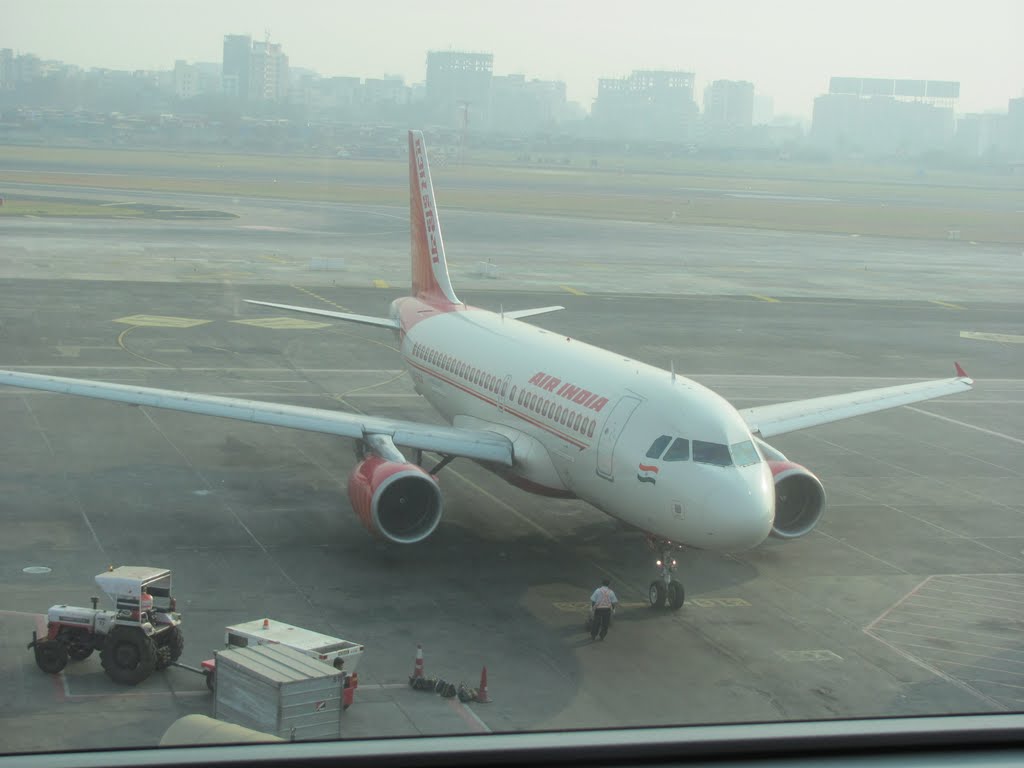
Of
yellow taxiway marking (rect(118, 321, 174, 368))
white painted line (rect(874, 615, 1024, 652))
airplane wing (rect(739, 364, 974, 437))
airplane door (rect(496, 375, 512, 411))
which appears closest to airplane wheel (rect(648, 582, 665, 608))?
white painted line (rect(874, 615, 1024, 652))

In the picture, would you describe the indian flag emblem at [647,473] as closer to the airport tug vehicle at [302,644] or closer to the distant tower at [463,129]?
the airport tug vehicle at [302,644]

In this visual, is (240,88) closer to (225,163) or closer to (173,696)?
(225,163)

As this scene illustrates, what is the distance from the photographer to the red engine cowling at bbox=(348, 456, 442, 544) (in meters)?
24.4

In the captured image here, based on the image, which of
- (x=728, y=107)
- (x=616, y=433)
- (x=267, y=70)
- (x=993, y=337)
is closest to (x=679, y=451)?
(x=616, y=433)

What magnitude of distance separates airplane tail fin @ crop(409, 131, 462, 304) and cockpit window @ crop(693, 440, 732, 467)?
15.8 metres

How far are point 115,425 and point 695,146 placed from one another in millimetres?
132351


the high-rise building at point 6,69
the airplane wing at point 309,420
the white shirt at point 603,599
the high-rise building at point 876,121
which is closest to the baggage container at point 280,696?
Answer: the white shirt at point 603,599

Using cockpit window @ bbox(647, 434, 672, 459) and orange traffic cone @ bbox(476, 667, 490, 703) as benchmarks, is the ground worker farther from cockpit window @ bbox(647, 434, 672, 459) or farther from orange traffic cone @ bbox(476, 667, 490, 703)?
orange traffic cone @ bbox(476, 667, 490, 703)

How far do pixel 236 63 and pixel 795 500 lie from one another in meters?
61.1

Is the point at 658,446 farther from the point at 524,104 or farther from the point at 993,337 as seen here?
the point at 524,104

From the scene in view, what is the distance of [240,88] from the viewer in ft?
263

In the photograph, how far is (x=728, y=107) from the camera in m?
155

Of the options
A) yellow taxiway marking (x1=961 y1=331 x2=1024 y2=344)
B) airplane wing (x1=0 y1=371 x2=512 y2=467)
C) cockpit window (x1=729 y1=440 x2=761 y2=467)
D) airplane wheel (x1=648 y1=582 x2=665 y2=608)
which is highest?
cockpit window (x1=729 y1=440 x2=761 y2=467)

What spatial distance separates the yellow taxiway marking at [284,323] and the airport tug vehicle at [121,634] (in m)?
38.6
